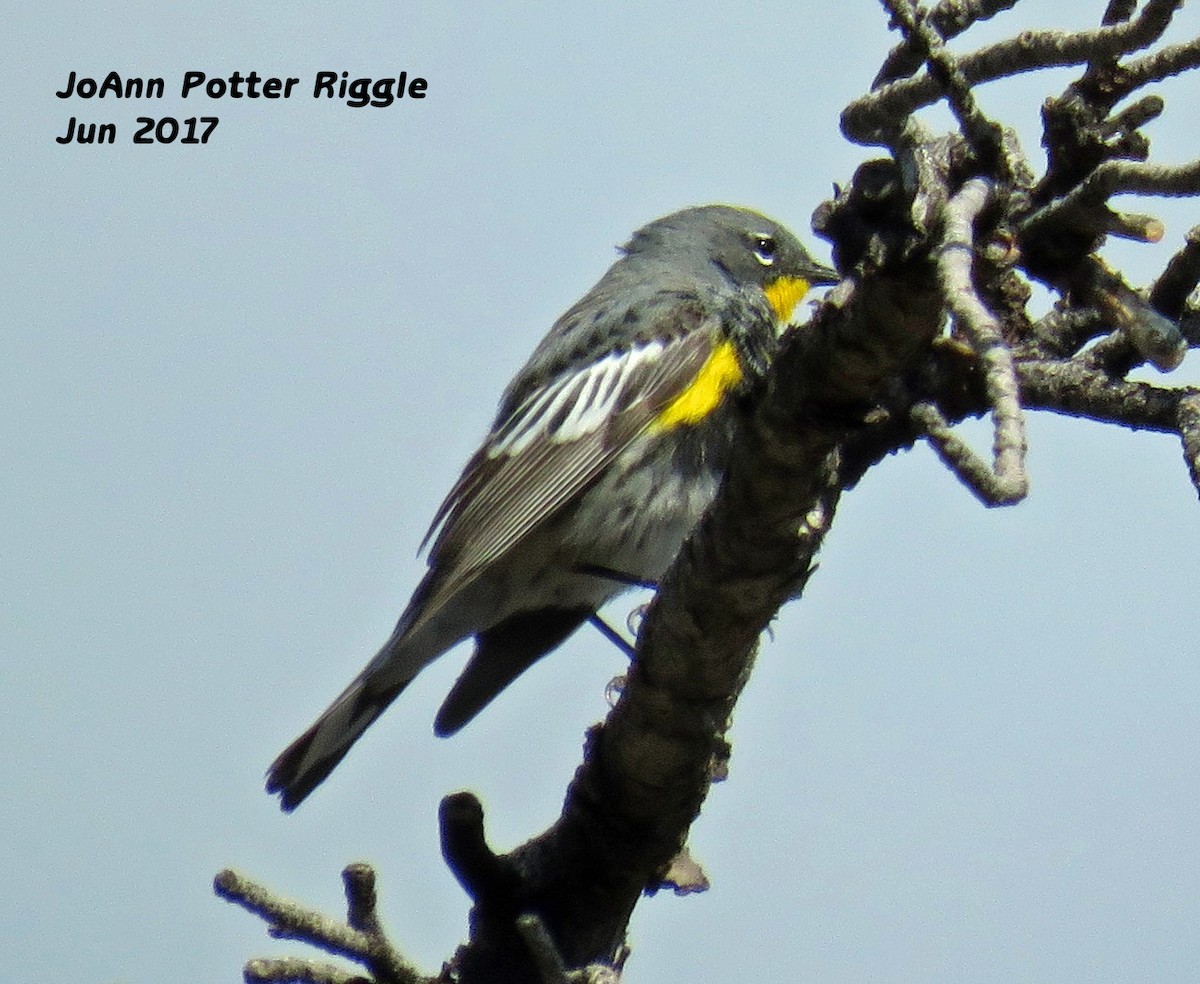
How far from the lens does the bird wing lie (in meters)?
5.52

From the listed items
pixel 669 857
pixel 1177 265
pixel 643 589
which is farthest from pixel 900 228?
pixel 643 589

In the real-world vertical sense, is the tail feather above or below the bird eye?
below

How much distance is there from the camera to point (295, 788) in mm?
5309

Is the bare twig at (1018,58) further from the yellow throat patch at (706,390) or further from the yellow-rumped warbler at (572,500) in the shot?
the yellow throat patch at (706,390)

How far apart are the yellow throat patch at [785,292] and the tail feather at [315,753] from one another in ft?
8.58

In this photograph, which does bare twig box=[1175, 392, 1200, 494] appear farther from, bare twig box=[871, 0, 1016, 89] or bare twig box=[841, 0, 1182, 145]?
bare twig box=[871, 0, 1016, 89]

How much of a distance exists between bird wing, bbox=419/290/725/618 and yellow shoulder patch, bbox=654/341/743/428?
2 cm

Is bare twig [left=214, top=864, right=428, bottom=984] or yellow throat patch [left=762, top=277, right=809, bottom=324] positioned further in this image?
yellow throat patch [left=762, top=277, right=809, bottom=324]

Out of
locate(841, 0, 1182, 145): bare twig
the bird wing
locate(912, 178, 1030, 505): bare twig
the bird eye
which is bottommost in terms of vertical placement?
locate(912, 178, 1030, 505): bare twig

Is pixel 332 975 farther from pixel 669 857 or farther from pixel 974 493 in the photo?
pixel 974 493

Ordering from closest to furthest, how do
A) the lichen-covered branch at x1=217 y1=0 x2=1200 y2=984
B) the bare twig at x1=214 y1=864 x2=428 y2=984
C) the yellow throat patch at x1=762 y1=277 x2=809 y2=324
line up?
the lichen-covered branch at x1=217 y1=0 x2=1200 y2=984 < the bare twig at x1=214 y1=864 x2=428 y2=984 < the yellow throat patch at x1=762 y1=277 x2=809 y2=324

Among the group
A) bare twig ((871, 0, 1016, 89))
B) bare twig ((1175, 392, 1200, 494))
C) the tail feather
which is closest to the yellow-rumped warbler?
the tail feather

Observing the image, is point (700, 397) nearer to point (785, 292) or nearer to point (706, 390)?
point (706, 390)

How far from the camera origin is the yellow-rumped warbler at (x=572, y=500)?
5.48 metres
